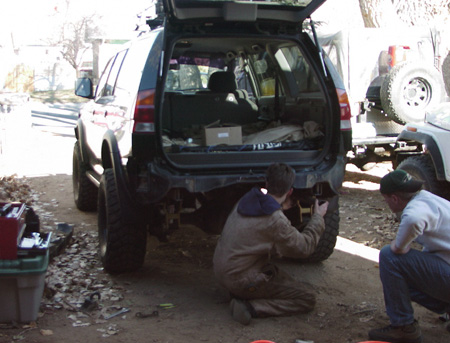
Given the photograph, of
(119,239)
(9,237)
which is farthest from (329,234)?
(9,237)

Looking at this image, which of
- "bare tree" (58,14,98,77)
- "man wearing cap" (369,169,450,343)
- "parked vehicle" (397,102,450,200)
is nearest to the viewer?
"man wearing cap" (369,169,450,343)

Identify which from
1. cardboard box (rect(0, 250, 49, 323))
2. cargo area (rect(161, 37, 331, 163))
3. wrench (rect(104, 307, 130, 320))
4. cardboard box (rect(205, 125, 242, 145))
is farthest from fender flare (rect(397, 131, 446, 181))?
cardboard box (rect(0, 250, 49, 323))

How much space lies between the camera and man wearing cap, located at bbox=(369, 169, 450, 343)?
3.46 m

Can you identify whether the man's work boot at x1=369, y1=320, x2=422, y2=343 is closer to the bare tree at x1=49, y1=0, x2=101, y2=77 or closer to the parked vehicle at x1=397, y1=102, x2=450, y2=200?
the parked vehicle at x1=397, y1=102, x2=450, y2=200

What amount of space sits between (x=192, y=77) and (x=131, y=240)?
2.55 meters

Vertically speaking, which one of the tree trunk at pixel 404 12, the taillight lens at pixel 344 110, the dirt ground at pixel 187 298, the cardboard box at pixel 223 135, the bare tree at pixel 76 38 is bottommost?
the dirt ground at pixel 187 298

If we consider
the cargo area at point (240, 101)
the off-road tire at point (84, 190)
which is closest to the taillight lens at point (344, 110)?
the cargo area at point (240, 101)

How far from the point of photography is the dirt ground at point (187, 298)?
12.5ft

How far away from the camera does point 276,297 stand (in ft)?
13.6

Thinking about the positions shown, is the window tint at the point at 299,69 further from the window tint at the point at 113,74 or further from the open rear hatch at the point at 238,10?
the window tint at the point at 113,74

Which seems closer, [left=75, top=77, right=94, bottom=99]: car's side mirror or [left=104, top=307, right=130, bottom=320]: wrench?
[left=104, top=307, right=130, bottom=320]: wrench

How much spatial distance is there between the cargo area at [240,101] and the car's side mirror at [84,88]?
1.16m

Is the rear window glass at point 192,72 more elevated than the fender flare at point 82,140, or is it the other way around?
the rear window glass at point 192,72

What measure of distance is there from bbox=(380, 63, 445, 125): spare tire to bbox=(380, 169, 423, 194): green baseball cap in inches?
178
